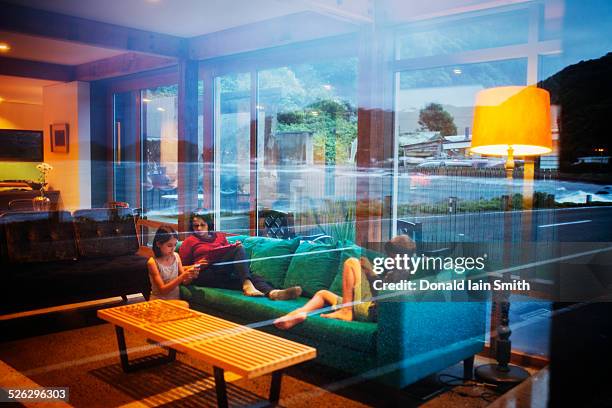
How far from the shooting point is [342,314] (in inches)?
107

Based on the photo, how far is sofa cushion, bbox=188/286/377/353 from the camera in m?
2.52

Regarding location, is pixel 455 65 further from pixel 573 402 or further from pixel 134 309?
pixel 134 309

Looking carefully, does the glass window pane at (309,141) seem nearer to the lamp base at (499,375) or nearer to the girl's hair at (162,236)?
the girl's hair at (162,236)

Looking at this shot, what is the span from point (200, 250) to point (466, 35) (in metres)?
2.15

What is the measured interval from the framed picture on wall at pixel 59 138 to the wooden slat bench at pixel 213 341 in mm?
840

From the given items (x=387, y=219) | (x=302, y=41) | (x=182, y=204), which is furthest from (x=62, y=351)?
(x=302, y=41)

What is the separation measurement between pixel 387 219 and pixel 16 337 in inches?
92.5

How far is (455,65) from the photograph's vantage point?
3518 millimetres

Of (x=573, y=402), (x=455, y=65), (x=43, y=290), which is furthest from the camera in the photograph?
→ (x=455, y=65)

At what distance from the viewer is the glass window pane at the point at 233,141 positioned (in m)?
4.57

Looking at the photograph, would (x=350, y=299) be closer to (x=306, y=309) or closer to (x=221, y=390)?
(x=306, y=309)

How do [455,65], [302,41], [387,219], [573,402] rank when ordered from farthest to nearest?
[302,41], [387,219], [455,65], [573,402]

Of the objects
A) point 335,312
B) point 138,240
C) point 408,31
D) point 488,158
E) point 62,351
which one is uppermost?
point 408,31

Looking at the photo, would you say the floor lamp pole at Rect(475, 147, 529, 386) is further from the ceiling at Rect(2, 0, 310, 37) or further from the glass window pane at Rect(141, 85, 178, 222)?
the ceiling at Rect(2, 0, 310, 37)
